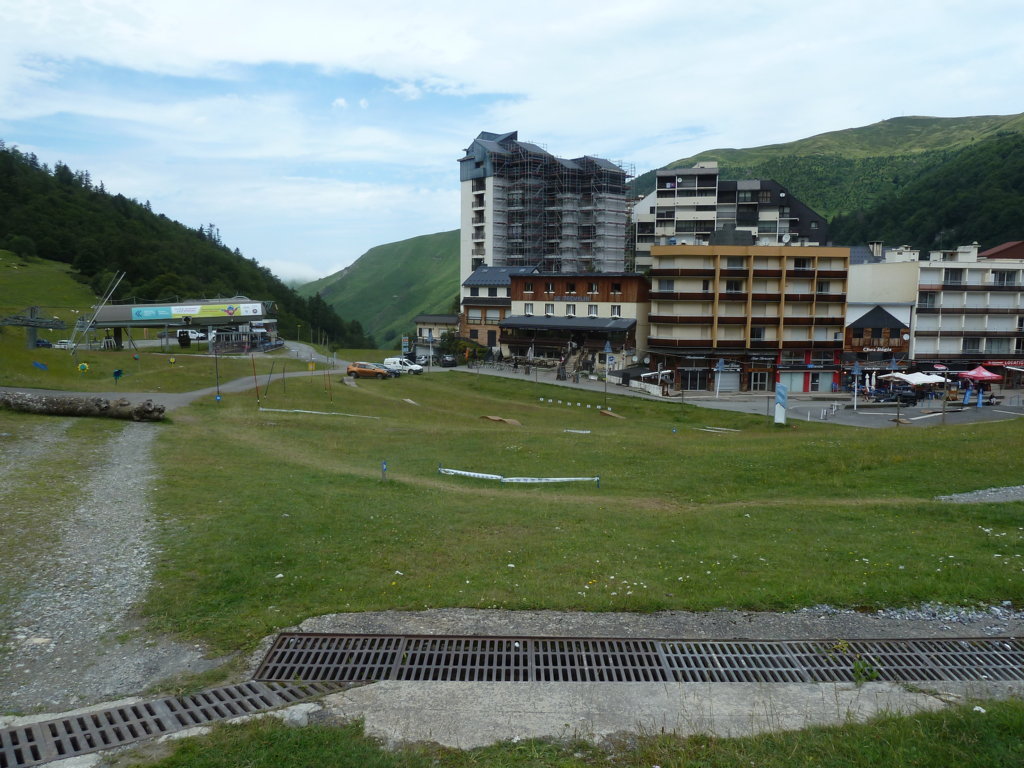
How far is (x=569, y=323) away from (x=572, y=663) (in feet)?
268

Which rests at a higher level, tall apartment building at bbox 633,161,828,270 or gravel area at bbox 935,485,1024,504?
tall apartment building at bbox 633,161,828,270

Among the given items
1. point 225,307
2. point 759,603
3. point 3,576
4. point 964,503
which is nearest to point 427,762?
point 759,603

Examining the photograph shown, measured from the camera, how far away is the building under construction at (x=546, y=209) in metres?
128

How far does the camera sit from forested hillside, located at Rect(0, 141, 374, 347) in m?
129

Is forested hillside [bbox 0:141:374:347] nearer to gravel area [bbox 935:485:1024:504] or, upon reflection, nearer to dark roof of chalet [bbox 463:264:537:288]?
dark roof of chalet [bbox 463:264:537:288]

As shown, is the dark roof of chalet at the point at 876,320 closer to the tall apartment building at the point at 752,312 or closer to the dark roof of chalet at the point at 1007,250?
the tall apartment building at the point at 752,312

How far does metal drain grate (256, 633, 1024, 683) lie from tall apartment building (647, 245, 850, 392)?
227 feet

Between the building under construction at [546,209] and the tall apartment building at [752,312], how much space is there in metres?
49.8

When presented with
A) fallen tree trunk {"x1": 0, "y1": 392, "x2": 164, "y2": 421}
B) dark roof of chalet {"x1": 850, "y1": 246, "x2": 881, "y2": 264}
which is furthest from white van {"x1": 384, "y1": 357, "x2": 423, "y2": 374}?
dark roof of chalet {"x1": 850, "y1": 246, "x2": 881, "y2": 264}

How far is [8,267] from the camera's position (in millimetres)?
115875

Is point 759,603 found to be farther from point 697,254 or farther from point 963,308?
point 963,308

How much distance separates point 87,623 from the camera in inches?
420

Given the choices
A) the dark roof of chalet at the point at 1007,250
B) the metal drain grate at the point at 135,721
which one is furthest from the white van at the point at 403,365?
the dark roof of chalet at the point at 1007,250

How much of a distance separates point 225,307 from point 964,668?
84886 millimetres
